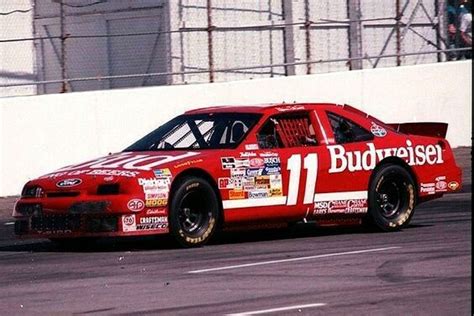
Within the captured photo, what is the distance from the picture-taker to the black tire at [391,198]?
14.3 meters

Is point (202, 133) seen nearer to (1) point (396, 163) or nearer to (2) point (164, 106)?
(1) point (396, 163)

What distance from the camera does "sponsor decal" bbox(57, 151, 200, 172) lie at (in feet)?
43.2

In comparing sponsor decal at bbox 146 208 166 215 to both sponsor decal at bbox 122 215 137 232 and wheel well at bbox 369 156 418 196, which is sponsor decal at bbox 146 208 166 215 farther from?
wheel well at bbox 369 156 418 196

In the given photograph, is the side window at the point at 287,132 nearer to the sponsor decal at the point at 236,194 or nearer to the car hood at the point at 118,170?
the sponsor decal at the point at 236,194

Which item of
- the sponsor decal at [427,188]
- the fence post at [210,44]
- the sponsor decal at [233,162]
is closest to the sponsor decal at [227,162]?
the sponsor decal at [233,162]

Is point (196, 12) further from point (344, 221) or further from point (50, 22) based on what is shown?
point (344, 221)

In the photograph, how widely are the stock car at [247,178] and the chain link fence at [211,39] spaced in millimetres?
7465

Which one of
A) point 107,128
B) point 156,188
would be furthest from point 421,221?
point 107,128

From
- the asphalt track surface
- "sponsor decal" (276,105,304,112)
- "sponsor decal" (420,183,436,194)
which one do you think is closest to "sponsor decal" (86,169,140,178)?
the asphalt track surface

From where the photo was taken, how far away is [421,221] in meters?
15.6

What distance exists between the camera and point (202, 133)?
14.1 metres

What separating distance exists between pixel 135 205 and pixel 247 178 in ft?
4.12

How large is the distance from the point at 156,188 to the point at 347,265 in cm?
237

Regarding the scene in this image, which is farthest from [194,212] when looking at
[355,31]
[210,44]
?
[355,31]
